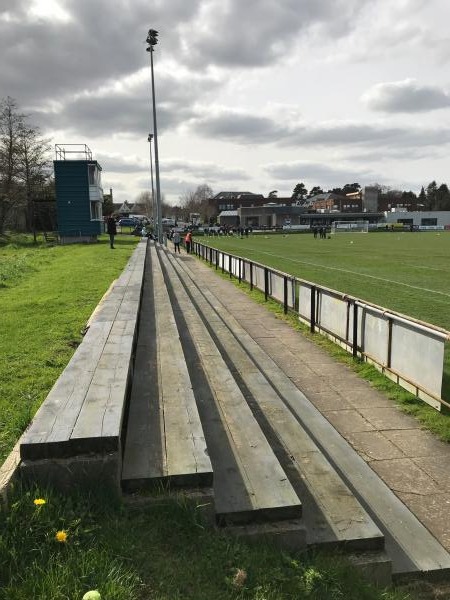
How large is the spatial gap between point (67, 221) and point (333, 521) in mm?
40112

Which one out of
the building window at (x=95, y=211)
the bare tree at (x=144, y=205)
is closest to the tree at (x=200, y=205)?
the bare tree at (x=144, y=205)

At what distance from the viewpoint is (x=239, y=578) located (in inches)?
94.1

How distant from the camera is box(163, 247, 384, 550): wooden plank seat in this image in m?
2.83

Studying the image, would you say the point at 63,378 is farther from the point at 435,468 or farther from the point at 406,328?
the point at 406,328

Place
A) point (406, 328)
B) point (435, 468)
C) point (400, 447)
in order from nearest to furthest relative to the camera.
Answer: point (435, 468) < point (400, 447) < point (406, 328)

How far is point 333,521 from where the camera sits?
296 cm

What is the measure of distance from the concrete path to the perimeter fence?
364 millimetres

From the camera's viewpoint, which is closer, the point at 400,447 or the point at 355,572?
the point at 355,572

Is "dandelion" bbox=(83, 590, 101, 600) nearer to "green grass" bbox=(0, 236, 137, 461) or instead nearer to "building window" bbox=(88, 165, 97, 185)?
"green grass" bbox=(0, 236, 137, 461)

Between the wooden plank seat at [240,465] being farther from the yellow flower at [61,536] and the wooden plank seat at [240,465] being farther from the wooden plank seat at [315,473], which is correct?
the yellow flower at [61,536]

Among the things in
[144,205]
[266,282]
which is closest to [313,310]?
[266,282]

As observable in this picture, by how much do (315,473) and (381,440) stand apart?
1410 mm

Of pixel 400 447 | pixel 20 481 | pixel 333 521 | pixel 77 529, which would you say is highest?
pixel 20 481

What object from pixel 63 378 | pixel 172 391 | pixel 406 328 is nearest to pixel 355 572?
pixel 172 391
